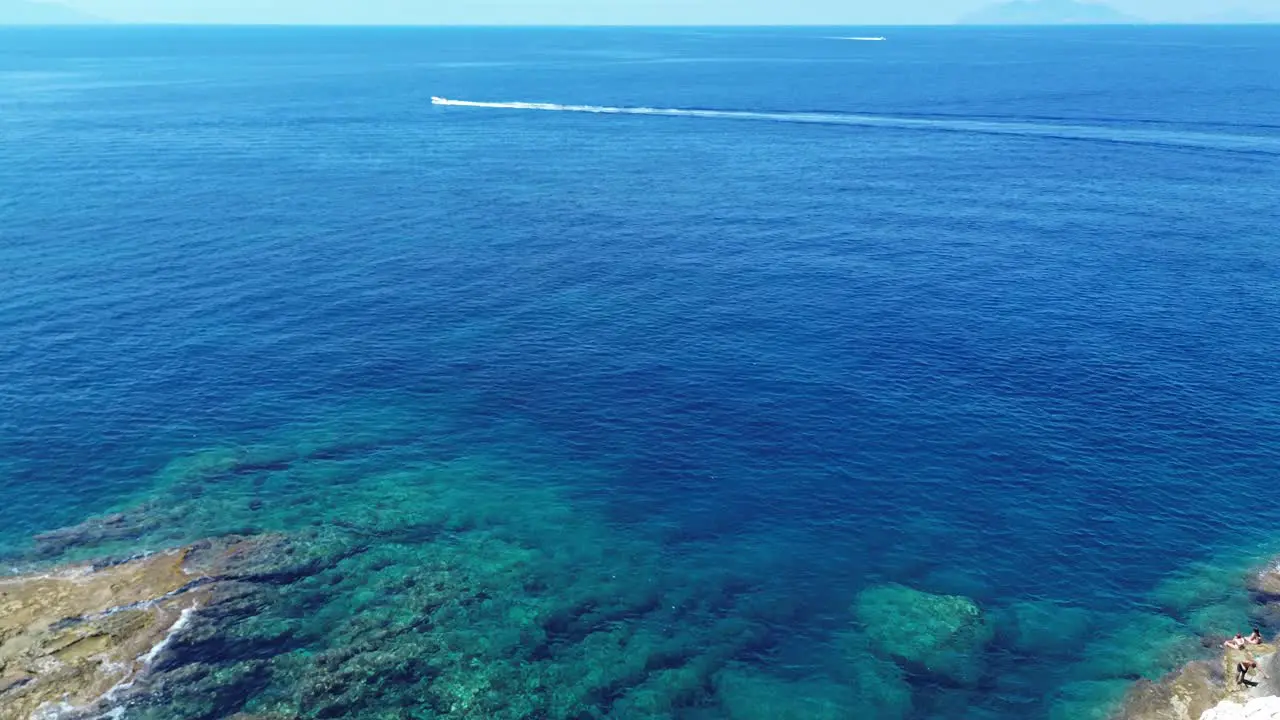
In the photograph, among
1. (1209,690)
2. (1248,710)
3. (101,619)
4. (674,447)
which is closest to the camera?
(1248,710)

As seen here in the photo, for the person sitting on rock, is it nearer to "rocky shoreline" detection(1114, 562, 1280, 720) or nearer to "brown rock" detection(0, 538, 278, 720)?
"rocky shoreline" detection(1114, 562, 1280, 720)

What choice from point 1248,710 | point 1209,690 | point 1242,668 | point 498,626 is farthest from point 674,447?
point 1248,710

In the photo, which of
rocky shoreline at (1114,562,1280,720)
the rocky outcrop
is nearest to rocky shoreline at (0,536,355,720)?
rocky shoreline at (1114,562,1280,720)

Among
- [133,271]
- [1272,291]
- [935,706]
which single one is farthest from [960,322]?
[133,271]

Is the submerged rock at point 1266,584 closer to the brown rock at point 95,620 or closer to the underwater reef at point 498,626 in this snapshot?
the underwater reef at point 498,626

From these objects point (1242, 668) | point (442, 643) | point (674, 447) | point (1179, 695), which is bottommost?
point (442, 643)

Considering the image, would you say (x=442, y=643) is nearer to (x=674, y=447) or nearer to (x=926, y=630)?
(x=674, y=447)

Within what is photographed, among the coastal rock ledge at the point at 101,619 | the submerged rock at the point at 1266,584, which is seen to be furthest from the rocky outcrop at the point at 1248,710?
the coastal rock ledge at the point at 101,619
